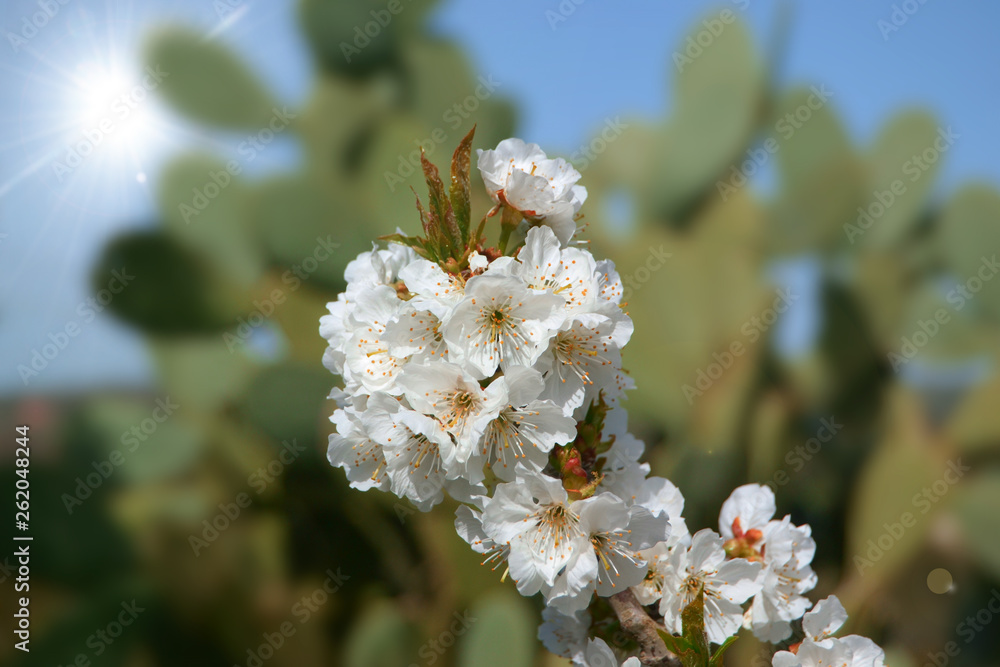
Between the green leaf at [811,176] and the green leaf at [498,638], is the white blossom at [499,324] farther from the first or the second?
the green leaf at [811,176]

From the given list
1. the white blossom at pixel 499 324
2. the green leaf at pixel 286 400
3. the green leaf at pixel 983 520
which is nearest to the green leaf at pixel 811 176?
the green leaf at pixel 983 520

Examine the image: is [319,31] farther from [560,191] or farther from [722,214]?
[560,191]

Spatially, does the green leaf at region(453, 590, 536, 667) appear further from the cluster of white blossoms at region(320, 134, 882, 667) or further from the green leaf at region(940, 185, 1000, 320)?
the green leaf at region(940, 185, 1000, 320)

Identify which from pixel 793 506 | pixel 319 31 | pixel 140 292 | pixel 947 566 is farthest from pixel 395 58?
pixel 947 566

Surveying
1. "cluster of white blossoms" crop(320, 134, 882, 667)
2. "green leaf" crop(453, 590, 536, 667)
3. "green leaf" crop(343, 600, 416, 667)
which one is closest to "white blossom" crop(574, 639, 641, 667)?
"cluster of white blossoms" crop(320, 134, 882, 667)

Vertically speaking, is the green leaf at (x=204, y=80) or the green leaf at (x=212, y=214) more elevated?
the green leaf at (x=204, y=80)

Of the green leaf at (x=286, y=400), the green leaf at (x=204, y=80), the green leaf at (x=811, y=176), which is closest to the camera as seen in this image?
the green leaf at (x=286, y=400)
